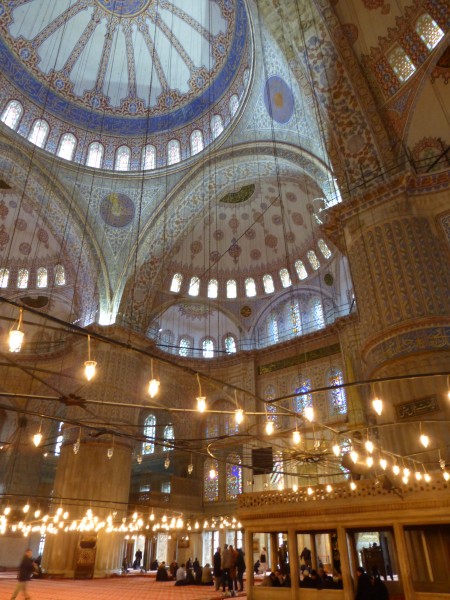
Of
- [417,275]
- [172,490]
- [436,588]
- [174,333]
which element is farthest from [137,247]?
[436,588]

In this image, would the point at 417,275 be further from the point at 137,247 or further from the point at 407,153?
the point at 137,247

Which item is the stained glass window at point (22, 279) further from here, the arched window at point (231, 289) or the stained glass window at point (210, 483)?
the stained glass window at point (210, 483)

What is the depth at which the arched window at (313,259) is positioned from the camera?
16.9 m

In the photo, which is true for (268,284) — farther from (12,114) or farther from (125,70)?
(12,114)

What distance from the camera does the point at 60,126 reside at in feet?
50.6

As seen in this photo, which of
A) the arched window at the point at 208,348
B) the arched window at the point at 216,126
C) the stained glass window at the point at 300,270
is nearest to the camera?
the arched window at the point at 216,126

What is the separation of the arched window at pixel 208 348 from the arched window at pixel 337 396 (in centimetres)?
521

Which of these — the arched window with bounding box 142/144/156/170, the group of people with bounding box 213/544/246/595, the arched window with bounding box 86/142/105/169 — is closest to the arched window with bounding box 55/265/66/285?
the arched window with bounding box 86/142/105/169

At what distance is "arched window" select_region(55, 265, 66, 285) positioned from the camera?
17.2m

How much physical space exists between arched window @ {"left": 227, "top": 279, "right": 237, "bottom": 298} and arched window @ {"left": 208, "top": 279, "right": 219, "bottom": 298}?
0.48 meters

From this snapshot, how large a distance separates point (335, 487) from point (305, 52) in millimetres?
9368

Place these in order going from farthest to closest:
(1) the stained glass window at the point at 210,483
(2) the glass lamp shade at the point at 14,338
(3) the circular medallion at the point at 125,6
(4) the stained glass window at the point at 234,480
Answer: (1) the stained glass window at the point at 210,483, (4) the stained glass window at the point at 234,480, (3) the circular medallion at the point at 125,6, (2) the glass lamp shade at the point at 14,338

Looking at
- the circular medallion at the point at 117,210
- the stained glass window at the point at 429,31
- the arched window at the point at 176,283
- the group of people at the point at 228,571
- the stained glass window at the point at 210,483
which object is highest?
the circular medallion at the point at 117,210

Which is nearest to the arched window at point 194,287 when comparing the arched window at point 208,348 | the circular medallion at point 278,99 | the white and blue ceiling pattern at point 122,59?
the arched window at point 208,348
